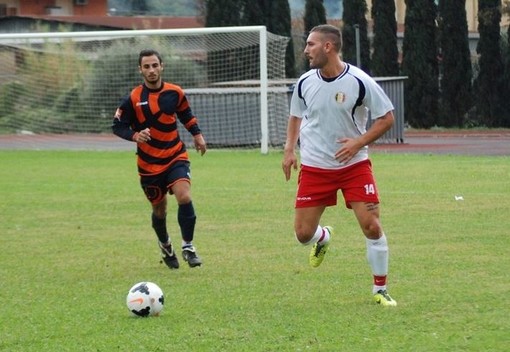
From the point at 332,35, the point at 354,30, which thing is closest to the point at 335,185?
the point at 332,35

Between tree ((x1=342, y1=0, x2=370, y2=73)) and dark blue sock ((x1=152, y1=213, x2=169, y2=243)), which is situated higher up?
tree ((x1=342, y1=0, x2=370, y2=73))

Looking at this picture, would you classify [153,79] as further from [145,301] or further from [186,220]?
[145,301]

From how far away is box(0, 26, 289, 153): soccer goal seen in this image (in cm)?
3253

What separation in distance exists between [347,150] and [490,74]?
37.0 metres

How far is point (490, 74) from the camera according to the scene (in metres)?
45.3

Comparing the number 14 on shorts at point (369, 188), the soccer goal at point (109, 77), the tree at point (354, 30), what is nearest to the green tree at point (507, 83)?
the tree at point (354, 30)

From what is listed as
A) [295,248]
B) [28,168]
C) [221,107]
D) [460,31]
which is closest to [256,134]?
[221,107]

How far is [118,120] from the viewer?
11703 millimetres

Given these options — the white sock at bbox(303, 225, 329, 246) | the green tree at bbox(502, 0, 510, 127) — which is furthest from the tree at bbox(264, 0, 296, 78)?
the white sock at bbox(303, 225, 329, 246)

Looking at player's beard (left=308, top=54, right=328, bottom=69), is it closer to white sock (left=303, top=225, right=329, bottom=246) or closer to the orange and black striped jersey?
white sock (left=303, top=225, right=329, bottom=246)

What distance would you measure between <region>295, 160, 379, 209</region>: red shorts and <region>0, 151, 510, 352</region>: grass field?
76 centimetres

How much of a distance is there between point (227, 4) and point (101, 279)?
122 ft

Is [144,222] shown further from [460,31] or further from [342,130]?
[460,31]

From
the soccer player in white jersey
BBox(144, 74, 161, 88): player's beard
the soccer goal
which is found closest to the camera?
the soccer player in white jersey
